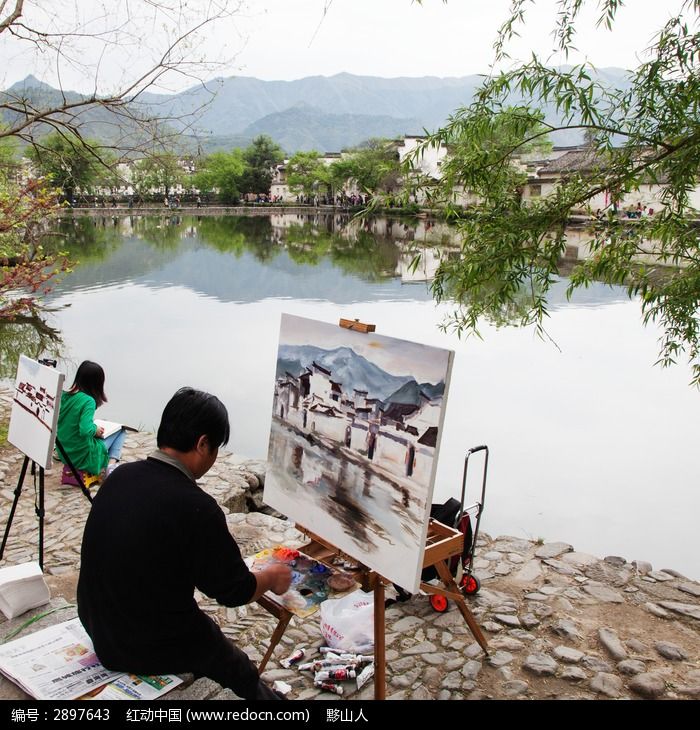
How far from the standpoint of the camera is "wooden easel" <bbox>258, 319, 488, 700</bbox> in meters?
2.88

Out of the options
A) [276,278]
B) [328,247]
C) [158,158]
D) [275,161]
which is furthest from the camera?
[275,161]

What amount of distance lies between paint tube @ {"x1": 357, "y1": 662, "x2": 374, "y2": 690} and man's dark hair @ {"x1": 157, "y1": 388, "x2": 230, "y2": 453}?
1637mm

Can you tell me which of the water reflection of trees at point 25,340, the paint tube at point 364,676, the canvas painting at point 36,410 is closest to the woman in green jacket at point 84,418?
the canvas painting at point 36,410

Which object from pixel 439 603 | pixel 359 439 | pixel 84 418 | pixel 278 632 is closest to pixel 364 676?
pixel 278 632

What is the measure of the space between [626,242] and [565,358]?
9.99 m

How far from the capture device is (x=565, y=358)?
13.2 m

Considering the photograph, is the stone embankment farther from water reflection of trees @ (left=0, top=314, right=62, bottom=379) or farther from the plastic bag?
water reflection of trees @ (left=0, top=314, right=62, bottom=379)

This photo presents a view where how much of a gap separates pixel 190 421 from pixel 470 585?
2.74 m

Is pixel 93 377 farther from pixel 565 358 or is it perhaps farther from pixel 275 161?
pixel 275 161

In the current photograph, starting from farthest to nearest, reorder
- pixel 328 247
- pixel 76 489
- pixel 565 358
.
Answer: pixel 328 247 < pixel 565 358 < pixel 76 489

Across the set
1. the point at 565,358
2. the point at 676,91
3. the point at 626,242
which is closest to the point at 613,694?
the point at 626,242

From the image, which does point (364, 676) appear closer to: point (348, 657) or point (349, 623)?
point (348, 657)

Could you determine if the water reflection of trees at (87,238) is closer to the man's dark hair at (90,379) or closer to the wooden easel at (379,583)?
the man's dark hair at (90,379)

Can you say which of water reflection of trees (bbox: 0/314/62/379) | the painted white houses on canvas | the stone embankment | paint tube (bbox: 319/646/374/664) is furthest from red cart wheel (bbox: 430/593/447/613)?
water reflection of trees (bbox: 0/314/62/379)
